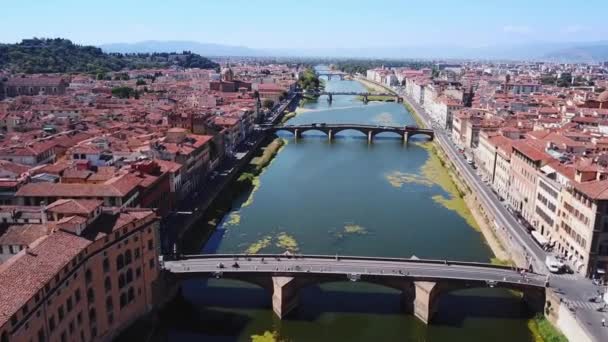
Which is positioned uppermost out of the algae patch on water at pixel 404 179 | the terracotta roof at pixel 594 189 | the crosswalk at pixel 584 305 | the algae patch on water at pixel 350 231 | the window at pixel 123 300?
the terracotta roof at pixel 594 189

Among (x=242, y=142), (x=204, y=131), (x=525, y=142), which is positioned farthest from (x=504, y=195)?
(x=242, y=142)

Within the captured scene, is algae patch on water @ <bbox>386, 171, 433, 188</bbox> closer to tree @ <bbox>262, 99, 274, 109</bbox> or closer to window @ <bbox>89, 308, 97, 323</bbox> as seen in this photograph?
window @ <bbox>89, 308, 97, 323</bbox>

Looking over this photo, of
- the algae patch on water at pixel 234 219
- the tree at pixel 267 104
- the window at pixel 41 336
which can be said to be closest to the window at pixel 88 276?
the window at pixel 41 336

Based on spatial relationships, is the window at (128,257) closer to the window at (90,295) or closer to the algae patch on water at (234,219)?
the window at (90,295)

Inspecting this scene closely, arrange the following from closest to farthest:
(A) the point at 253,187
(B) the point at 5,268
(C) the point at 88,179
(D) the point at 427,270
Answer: (B) the point at 5,268 → (D) the point at 427,270 → (C) the point at 88,179 → (A) the point at 253,187

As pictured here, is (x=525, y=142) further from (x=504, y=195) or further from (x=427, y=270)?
(x=427, y=270)

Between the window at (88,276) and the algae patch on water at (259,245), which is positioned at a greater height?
the window at (88,276)

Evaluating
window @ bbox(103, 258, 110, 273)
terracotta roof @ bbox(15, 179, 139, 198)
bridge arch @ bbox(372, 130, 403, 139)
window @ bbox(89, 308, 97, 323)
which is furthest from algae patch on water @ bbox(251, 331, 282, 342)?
bridge arch @ bbox(372, 130, 403, 139)
